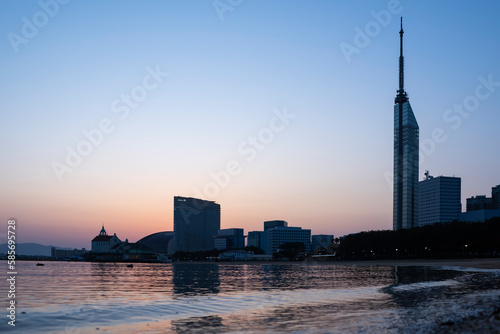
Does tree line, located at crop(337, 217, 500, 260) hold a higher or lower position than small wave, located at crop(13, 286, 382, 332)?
lower

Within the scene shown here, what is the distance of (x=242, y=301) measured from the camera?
39156 millimetres

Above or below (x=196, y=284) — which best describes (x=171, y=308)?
above

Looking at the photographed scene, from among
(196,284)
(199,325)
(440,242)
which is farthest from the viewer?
(440,242)

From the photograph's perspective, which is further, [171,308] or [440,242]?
[440,242]

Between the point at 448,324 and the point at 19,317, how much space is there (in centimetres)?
2634

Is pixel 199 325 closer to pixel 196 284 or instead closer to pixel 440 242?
pixel 196 284

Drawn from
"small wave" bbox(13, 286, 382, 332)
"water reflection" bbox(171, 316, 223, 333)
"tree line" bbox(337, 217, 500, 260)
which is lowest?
"tree line" bbox(337, 217, 500, 260)

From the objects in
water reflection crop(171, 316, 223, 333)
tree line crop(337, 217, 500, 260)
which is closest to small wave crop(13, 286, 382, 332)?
water reflection crop(171, 316, 223, 333)

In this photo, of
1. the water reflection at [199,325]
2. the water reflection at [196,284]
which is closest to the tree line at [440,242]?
the water reflection at [196,284]

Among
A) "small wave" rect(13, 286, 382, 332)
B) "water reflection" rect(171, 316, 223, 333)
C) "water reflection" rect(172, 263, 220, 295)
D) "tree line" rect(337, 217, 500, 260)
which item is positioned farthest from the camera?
"tree line" rect(337, 217, 500, 260)

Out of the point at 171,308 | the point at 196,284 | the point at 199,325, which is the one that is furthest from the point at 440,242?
the point at 199,325

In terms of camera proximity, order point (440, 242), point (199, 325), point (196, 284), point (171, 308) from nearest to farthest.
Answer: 1. point (199, 325)
2. point (171, 308)
3. point (196, 284)
4. point (440, 242)

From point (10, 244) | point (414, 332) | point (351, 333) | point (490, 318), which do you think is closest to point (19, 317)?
point (10, 244)

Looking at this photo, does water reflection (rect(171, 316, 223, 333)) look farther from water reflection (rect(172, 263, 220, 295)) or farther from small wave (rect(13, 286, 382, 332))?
water reflection (rect(172, 263, 220, 295))
